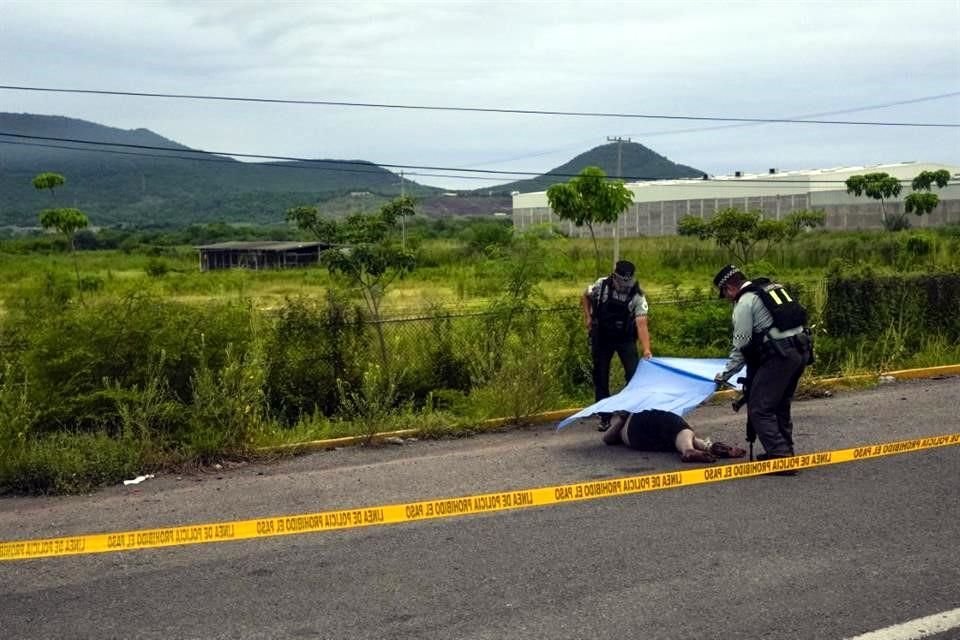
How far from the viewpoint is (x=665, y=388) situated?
890cm

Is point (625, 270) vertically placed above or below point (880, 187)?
below

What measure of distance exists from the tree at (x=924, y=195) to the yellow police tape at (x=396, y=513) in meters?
62.9

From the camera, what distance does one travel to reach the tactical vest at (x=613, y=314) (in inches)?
383

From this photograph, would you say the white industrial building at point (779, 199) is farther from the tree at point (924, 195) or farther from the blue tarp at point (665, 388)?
the blue tarp at point (665, 388)

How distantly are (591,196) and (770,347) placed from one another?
38.7m

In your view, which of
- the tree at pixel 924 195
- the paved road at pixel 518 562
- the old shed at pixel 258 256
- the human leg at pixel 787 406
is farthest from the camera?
the old shed at pixel 258 256

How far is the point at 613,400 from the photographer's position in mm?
8844

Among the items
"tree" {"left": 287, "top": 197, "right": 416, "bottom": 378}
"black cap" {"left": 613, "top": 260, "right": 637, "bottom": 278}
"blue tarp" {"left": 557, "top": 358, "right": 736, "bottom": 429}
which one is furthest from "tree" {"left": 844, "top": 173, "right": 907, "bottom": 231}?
"blue tarp" {"left": 557, "top": 358, "right": 736, "bottom": 429}

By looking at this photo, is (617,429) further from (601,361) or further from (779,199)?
(779,199)

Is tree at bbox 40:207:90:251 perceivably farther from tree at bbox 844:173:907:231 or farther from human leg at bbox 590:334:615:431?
tree at bbox 844:173:907:231

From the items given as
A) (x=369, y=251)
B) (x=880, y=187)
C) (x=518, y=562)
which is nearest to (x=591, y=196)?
(x=880, y=187)

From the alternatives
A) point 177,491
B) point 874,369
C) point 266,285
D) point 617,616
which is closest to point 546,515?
point 617,616

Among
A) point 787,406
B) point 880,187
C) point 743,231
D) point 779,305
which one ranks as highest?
point 880,187

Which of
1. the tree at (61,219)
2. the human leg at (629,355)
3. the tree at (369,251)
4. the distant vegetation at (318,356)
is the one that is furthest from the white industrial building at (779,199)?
the human leg at (629,355)
